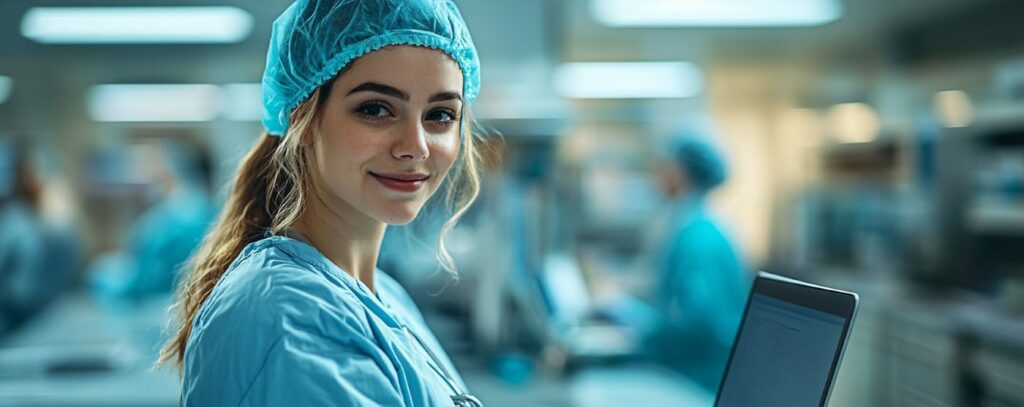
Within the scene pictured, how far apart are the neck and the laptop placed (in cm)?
48

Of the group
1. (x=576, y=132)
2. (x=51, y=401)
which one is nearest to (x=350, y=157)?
(x=51, y=401)

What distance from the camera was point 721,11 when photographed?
3537 mm

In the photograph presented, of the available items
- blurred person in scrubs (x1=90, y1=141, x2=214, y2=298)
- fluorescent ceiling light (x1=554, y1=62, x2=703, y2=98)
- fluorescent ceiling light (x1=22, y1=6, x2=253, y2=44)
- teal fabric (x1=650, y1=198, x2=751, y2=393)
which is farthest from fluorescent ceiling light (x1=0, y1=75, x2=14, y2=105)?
teal fabric (x1=650, y1=198, x2=751, y2=393)

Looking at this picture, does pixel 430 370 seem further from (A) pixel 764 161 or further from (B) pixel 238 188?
(A) pixel 764 161

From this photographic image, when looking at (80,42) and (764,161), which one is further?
(764,161)

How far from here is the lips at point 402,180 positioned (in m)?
0.95

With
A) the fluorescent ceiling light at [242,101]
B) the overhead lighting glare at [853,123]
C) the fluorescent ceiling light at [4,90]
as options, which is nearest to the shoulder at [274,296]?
the fluorescent ceiling light at [242,101]

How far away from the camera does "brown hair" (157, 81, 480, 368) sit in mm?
1000

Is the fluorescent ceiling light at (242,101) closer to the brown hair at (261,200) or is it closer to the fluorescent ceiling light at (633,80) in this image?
the brown hair at (261,200)

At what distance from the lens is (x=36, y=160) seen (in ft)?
13.0

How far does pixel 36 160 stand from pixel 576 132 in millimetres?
3496

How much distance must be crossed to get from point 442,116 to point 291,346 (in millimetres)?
345

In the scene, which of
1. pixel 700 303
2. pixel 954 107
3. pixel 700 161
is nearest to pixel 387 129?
pixel 700 303

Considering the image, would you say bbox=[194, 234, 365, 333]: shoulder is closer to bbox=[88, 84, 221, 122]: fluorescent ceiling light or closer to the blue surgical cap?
the blue surgical cap
